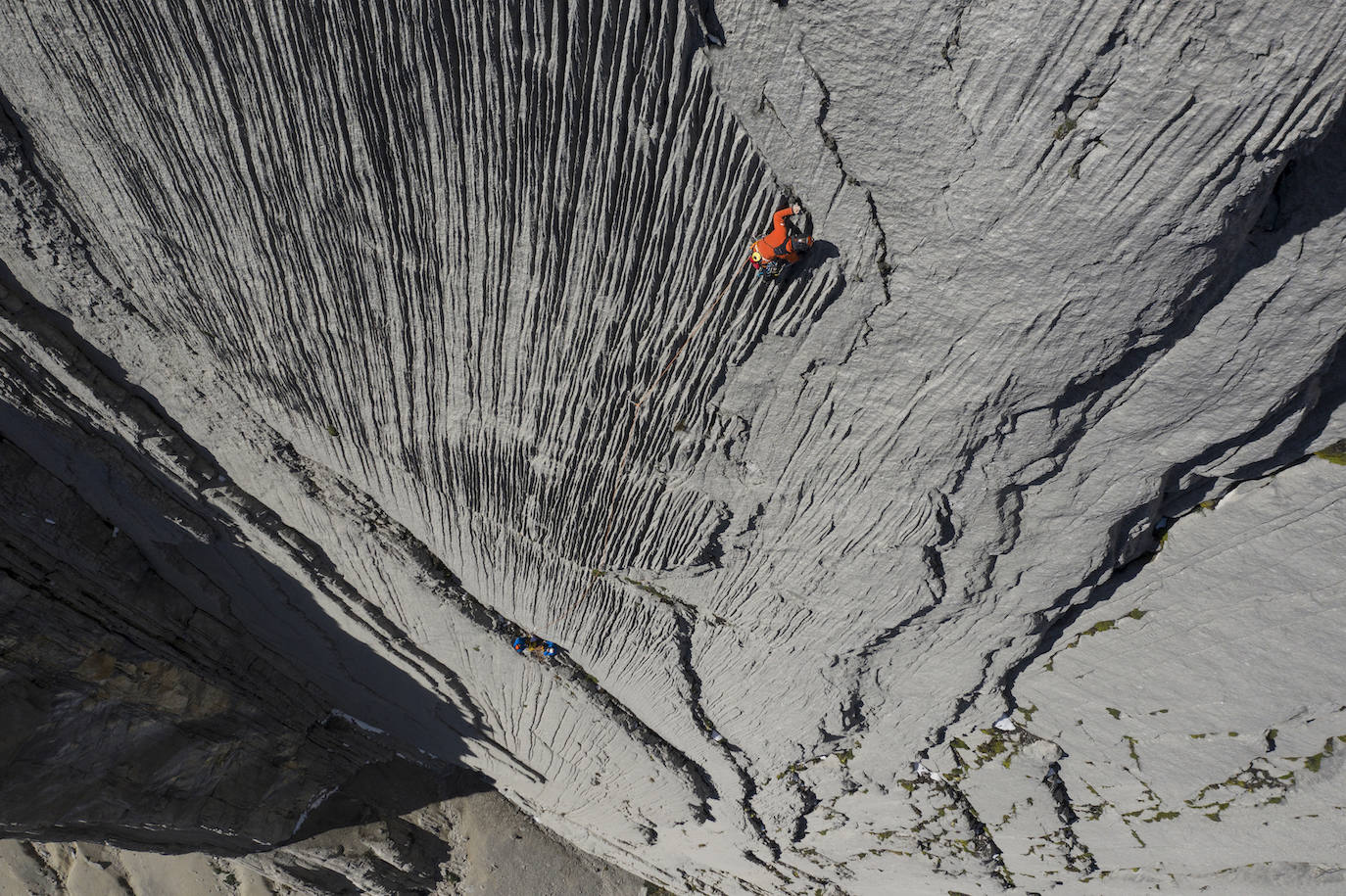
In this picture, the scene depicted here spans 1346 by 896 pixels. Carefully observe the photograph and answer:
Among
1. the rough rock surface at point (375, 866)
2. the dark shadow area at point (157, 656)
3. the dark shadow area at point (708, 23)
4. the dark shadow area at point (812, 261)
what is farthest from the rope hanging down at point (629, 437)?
the rough rock surface at point (375, 866)

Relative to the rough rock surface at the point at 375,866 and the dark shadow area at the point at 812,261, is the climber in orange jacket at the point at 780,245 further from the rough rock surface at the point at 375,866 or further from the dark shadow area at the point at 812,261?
the rough rock surface at the point at 375,866

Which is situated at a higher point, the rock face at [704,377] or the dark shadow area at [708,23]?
the dark shadow area at [708,23]

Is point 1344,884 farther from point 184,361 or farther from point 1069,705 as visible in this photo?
point 184,361

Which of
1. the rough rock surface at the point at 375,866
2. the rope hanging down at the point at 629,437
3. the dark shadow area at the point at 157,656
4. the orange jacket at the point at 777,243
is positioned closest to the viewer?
the orange jacket at the point at 777,243

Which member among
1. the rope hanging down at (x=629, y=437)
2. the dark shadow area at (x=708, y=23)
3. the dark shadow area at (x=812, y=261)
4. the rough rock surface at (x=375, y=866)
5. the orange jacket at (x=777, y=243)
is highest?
the dark shadow area at (x=708, y=23)

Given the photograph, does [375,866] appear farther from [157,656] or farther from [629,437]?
[629,437]

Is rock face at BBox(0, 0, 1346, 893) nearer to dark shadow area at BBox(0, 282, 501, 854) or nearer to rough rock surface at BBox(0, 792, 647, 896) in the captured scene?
dark shadow area at BBox(0, 282, 501, 854)

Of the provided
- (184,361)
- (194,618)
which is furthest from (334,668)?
(184,361)
